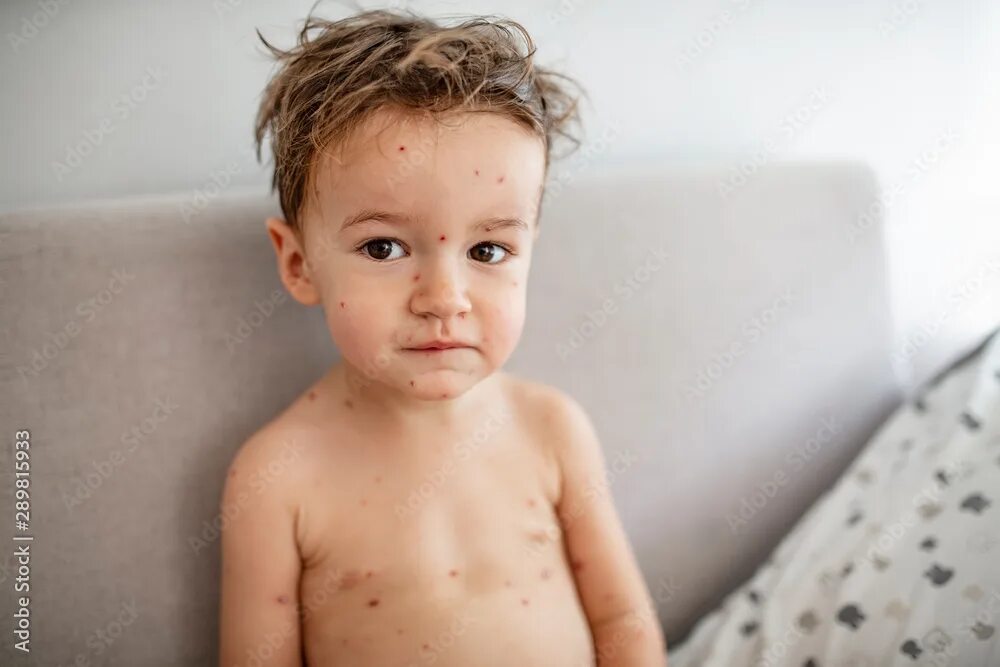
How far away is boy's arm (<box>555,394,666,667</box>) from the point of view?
3.37ft

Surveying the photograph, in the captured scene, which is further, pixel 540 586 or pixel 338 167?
pixel 540 586

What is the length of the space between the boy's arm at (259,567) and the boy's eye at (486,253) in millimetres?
330

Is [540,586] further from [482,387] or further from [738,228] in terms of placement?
[738,228]

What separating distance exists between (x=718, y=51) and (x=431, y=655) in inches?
42.5

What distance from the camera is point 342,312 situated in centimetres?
89

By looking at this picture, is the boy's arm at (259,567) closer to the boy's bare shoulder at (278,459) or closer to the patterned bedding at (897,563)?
the boy's bare shoulder at (278,459)

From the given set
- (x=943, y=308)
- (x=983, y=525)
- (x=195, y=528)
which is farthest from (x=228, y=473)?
(x=943, y=308)

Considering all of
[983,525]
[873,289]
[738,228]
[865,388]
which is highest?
[738,228]
